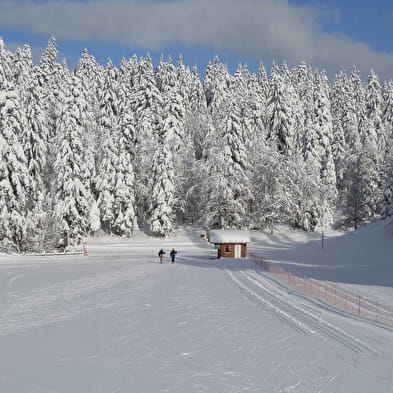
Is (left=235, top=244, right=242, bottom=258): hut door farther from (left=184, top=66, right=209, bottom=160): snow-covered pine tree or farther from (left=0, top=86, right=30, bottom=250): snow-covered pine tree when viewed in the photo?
(left=184, top=66, right=209, bottom=160): snow-covered pine tree

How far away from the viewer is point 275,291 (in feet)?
79.5

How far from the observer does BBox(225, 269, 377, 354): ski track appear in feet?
49.1

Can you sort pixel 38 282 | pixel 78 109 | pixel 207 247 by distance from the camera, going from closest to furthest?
pixel 38 282, pixel 78 109, pixel 207 247

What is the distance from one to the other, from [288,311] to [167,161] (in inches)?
1541

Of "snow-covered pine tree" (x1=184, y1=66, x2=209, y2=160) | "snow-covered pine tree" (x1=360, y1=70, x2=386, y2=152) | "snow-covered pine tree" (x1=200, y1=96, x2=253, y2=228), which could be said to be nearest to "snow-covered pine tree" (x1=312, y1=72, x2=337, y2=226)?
"snow-covered pine tree" (x1=360, y1=70, x2=386, y2=152)

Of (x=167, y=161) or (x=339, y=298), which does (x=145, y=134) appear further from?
(x=339, y=298)

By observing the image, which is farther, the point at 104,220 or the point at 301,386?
the point at 104,220

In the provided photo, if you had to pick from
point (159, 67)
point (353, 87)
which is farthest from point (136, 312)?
point (353, 87)

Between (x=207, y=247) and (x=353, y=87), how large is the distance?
69301 millimetres

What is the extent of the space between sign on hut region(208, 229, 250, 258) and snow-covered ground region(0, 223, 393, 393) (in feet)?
37.3

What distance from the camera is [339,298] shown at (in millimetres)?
23219

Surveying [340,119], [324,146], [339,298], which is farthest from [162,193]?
[340,119]

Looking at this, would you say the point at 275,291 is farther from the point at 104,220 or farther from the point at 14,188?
the point at 104,220

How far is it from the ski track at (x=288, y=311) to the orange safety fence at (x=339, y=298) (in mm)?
1509
